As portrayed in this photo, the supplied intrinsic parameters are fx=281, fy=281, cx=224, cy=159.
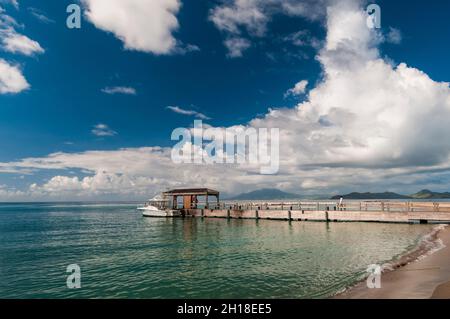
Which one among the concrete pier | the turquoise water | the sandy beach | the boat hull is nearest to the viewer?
the sandy beach

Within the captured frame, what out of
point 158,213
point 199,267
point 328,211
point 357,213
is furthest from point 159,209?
point 199,267

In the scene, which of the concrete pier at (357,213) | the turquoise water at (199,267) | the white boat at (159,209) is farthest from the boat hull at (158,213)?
the turquoise water at (199,267)

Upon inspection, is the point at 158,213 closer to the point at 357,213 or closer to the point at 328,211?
the point at 328,211

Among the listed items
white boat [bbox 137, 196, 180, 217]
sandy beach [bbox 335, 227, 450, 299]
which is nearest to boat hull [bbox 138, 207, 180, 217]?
white boat [bbox 137, 196, 180, 217]

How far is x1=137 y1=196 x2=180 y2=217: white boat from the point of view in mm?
68625

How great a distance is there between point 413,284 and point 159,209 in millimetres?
65322

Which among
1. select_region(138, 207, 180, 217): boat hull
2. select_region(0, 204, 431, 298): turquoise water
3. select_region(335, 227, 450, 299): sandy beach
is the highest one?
select_region(335, 227, 450, 299): sandy beach

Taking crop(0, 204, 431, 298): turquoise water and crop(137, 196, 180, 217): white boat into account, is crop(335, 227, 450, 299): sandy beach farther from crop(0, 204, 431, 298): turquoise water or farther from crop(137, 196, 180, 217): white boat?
crop(137, 196, 180, 217): white boat

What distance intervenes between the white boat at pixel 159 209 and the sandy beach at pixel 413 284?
2246 inches

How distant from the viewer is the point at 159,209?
7281cm

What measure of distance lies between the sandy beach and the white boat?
57.1m
